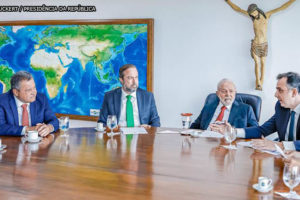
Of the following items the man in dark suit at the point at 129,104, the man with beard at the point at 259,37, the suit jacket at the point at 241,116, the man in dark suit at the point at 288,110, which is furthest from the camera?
the man with beard at the point at 259,37

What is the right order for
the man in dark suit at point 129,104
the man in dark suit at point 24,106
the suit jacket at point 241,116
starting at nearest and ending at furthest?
1. the man in dark suit at point 24,106
2. the suit jacket at point 241,116
3. the man in dark suit at point 129,104

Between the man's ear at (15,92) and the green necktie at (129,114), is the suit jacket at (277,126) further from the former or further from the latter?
the man's ear at (15,92)

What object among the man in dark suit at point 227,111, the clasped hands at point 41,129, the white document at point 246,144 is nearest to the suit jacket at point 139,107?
the man in dark suit at point 227,111

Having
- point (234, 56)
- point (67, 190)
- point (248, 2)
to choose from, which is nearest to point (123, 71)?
point (234, 56)

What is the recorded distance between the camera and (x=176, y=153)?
87.2 inches

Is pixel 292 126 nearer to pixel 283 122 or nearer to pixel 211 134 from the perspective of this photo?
pixel 283 122

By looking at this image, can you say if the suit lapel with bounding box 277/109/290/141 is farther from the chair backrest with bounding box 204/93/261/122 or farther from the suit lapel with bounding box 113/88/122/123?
the suit lapel with bounding box 113/88/122/123

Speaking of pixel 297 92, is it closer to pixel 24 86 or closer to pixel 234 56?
pixel 234 56

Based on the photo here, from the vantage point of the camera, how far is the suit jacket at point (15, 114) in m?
2.67

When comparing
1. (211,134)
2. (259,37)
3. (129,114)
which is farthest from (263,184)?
(259,37)

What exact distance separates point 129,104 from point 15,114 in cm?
106

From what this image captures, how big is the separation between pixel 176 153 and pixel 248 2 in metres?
2.36

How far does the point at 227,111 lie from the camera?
139 inches

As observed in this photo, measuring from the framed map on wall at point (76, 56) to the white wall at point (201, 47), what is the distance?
16 centimetres
